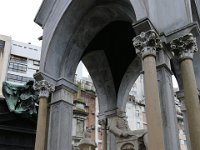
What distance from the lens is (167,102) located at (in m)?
7.22

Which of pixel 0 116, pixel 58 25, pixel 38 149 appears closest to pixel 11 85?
pixel 0 116

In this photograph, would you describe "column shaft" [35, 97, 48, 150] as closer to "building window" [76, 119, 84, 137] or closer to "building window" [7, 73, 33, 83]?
"building window" [76, 119, 84, 137]

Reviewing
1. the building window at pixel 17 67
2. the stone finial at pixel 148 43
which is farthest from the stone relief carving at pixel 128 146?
the building window at pixel 17 67

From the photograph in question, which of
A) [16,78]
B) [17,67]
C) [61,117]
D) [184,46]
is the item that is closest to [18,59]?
[17,67]

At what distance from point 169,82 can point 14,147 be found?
8.59 m

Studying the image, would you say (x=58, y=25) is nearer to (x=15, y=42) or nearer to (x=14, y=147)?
(x=14, y=147)

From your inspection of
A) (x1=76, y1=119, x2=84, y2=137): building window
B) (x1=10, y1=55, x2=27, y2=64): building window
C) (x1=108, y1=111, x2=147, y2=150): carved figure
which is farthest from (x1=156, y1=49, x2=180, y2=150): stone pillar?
(x1=10, y1=55, x2=27, y2=64): building window

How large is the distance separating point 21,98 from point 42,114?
5.06 metres

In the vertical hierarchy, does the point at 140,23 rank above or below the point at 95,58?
below

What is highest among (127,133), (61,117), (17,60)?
(17,60)

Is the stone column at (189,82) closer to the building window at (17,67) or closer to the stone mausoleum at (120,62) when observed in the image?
the stone mausoleum at (120,62)

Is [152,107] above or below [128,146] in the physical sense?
above

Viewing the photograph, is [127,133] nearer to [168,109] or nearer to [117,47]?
[168,109]

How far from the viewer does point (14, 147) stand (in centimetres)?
1337
